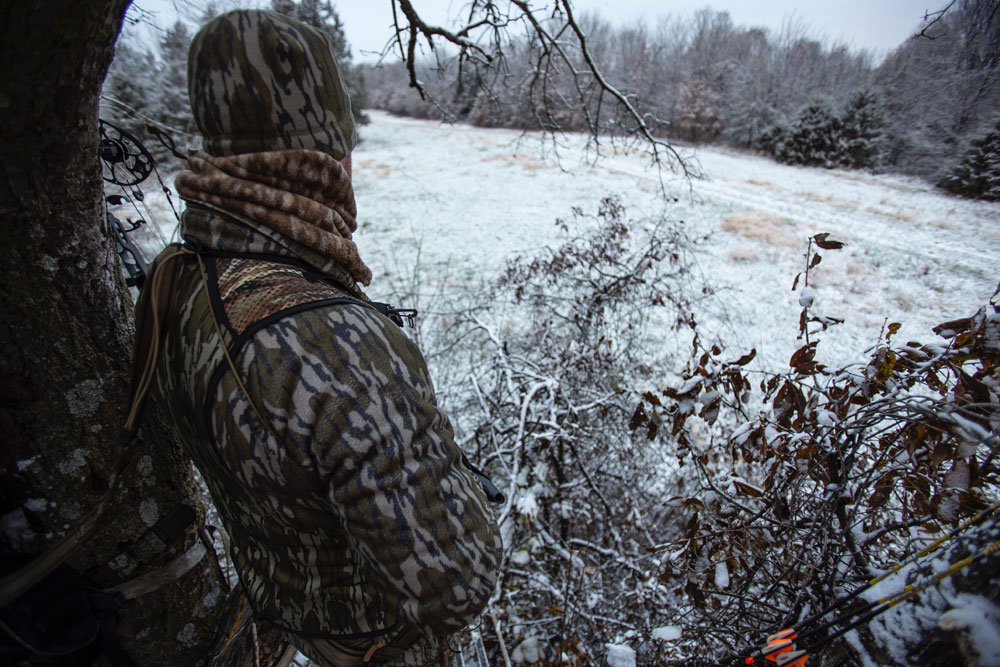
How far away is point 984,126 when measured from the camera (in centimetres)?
222

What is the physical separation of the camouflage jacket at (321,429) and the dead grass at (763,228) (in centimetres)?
1172

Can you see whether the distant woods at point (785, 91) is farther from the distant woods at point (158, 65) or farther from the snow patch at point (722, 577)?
the snow patch at point (722, 577)

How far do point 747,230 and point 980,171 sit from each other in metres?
8.30

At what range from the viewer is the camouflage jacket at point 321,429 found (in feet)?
2.57

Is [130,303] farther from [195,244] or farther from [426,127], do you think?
[426,127]

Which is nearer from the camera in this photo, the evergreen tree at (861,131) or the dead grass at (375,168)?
the evergreen tree at (861,131)

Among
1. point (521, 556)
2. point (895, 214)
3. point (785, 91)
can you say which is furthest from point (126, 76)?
point (785, 91)

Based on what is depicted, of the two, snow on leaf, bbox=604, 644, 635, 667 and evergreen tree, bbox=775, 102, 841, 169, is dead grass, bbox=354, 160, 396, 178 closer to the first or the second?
evergreen tree, bbox=775, 102, 841, 169

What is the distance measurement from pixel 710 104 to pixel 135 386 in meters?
27.8

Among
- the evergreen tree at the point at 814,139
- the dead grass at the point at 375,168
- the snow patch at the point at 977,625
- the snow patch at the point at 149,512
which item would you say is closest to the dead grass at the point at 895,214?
the evergreen tree at the point at 814,139

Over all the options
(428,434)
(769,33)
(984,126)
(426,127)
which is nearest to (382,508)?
(428,434)

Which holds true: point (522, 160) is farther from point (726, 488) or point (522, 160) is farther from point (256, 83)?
point (256, 83)

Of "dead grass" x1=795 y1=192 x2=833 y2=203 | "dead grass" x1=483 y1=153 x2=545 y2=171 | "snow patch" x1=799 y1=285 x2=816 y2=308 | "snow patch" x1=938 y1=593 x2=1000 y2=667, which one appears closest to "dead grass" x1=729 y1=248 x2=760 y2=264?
"dead grass" x1=795 y1=192 x2=833 y2=203

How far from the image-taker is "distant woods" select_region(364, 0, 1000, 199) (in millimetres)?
2127
